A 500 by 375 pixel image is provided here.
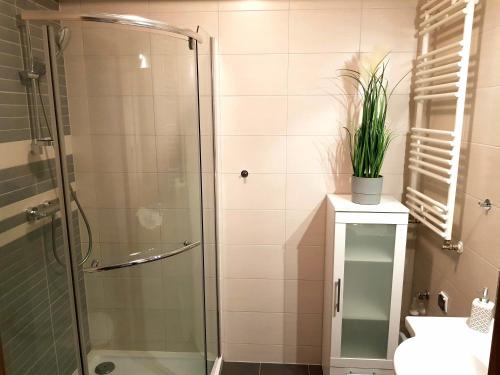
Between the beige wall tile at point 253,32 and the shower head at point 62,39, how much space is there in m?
0.89

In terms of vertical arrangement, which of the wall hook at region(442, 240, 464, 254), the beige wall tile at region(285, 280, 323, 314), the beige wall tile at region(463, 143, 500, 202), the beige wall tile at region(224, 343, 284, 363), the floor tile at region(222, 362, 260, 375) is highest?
the beige wall tile at region(463, 143, 500, 202)

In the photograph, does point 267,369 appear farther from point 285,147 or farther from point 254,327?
point 285,147

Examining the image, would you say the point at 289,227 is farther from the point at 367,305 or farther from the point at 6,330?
the point at 6,330

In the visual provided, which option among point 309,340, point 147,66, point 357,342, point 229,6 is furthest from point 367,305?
point 229,6

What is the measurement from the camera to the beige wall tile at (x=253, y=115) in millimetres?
2193

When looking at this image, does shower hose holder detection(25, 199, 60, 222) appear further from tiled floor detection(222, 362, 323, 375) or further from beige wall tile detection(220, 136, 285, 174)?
tiled floor detection(222, 362, 323, 375)

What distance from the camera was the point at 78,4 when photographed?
2135 mm

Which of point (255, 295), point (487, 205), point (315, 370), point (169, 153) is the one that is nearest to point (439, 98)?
point (487, 205)

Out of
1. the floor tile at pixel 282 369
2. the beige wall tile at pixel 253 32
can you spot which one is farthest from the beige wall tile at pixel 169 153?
the floor tile at pixel 282 369

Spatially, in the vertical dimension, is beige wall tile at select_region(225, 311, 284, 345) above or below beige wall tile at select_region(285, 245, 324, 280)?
below

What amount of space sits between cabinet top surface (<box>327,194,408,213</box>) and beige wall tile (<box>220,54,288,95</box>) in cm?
70

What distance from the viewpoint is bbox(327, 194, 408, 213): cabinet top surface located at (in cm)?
192

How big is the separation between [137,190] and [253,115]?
0.81 metres

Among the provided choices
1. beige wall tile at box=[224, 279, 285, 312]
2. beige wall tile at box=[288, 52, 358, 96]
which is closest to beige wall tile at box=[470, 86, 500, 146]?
beige wall tile at box=[288, 52, 358, 96]
